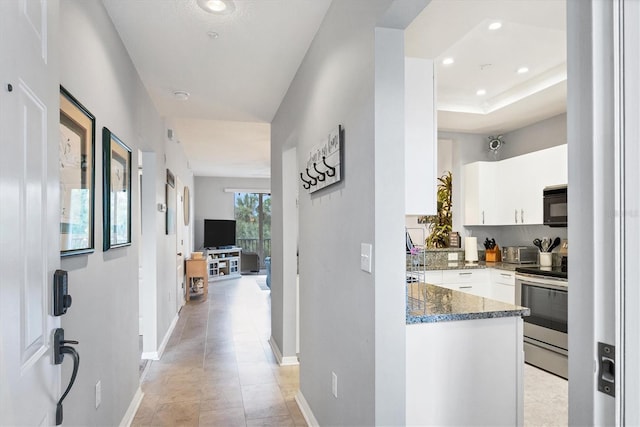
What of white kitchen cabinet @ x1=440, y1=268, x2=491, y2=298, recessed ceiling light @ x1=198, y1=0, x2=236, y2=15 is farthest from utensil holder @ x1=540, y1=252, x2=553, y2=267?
recessed ceiling light @ x1=198, y1=0, x2=236, y2=15

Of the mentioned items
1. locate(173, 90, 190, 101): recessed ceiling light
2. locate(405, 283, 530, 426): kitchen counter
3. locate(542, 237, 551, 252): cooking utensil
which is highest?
locate(173, 90, 190, 101): recessed ceiling light

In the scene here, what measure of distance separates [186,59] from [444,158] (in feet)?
14.6

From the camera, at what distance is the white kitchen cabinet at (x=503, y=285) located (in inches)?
154

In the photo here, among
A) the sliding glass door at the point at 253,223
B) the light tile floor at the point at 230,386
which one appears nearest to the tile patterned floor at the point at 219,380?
the light tile floor at the point at 230,386

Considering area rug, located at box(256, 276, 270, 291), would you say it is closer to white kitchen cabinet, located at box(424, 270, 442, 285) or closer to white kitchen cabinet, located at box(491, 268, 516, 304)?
white kitchen cabinet, located at box(424, 270, 442, 285)

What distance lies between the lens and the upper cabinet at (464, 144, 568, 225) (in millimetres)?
3934

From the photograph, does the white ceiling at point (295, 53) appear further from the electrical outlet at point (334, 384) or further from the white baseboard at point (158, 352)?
the white baseboard at point (158, 352)

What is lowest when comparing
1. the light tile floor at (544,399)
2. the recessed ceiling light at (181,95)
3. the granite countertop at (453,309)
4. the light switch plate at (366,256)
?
the light tile floor at (544,399)

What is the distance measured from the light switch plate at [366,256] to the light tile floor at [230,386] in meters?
1.55

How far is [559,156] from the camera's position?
3822 mm

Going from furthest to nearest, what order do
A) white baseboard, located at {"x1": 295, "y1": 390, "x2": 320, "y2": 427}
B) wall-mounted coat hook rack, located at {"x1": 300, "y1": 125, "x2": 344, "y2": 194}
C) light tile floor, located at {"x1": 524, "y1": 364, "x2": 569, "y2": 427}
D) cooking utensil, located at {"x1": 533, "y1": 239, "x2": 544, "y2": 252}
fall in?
cooking utensil, located at {"x1": 533, "y1": 239, "x2": 544, "y2": 252} → light tile floor, located at {"x1": 524, "y1": 364, "x2": 569, "y2": 427} → white baseboard, located at {"x1": 295, "y1": 390, "x2": 320, "y2": 427} → wall-mounted coat hook rack, located at {"x1": 300, "y1": 125, "x2": 344, "y2": 194}

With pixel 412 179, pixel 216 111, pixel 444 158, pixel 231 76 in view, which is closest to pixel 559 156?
pixel 444 158

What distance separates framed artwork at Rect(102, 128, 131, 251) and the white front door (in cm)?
114

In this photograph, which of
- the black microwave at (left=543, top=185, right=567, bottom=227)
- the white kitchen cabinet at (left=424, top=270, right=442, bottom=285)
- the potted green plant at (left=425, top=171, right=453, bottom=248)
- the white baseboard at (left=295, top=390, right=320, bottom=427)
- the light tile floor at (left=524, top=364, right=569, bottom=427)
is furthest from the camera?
the potted green plant at (left=425, top=171, right=453, bottom=248)
